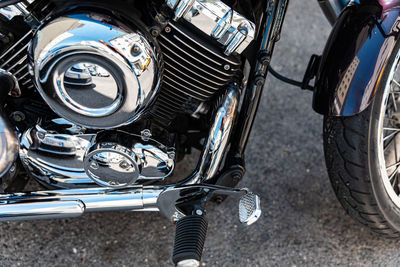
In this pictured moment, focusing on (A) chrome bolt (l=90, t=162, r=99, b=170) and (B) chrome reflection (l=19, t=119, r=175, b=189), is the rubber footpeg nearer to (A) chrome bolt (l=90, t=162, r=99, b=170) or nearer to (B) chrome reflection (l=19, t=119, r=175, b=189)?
(B) chrome reflection (l=19, t=119, r=175, b=189)

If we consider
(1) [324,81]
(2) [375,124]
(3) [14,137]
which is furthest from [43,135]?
(2) [375,124]

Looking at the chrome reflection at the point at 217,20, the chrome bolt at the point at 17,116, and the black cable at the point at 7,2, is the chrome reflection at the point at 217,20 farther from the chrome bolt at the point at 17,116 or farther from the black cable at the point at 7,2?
the chrome bolt at the point at 17,116

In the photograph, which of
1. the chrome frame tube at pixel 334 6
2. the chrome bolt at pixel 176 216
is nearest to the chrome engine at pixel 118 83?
the chrome bolt at pixel 176 216

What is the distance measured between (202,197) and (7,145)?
584 millimetres

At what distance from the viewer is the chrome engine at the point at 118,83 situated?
37.6 inches

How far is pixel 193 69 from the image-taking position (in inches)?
42.6

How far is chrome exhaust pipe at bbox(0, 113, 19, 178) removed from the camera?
1147 mm

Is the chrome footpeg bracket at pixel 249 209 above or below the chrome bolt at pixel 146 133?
below

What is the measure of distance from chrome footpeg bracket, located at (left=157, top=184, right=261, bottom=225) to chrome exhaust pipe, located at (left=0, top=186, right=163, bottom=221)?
0.10ft

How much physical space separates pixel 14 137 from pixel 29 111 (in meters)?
0.09

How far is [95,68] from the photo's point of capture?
992mm

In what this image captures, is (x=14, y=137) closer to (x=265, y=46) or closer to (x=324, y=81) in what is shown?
(x=265, y=46)

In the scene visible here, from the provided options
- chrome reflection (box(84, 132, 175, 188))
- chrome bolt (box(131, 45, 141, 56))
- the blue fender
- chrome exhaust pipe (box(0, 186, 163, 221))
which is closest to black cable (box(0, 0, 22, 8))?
chrome bolt (box(131, 45, 141, 56))

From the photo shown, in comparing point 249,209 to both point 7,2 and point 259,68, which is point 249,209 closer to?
point 259,68
